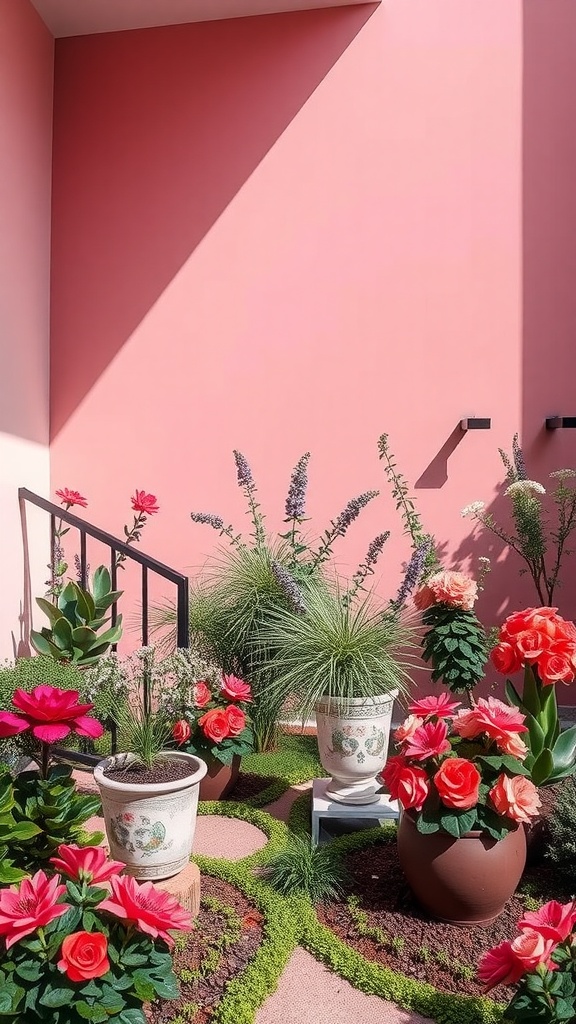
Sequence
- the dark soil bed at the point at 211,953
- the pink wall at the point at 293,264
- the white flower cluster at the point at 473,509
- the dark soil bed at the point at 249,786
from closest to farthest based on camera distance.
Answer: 1. the dark soil bed at the point at 211,953
2. the dark soil bed at the point at 249,786
3. the white flower cluster at the point at 473,509
4. the pink wall at the point at 293,264

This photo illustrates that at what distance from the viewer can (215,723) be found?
2910mm

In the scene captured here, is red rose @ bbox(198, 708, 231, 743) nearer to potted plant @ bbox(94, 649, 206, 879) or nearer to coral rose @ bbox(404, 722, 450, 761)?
potted plant @ bbox(94, 649, 206, 879)

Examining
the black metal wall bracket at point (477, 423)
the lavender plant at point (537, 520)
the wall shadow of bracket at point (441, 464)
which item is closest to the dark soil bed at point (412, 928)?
the lavender plant at point (537, 520)

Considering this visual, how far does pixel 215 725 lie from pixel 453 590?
100 cm

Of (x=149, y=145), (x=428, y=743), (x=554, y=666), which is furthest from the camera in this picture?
(x=149, y=145)

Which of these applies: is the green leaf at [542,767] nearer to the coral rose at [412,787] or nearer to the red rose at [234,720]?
the coral rose at [412,787]

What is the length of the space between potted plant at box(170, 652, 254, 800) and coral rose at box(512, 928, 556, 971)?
157cm

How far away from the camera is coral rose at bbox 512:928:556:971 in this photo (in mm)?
1383

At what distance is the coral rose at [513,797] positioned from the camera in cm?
203

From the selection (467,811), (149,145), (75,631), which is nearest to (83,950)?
(467,811)

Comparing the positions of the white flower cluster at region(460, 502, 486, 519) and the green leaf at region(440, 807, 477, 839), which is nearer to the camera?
the green leaf at region(440, 807, 477, 839)

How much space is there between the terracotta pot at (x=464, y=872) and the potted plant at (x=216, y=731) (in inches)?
38.1

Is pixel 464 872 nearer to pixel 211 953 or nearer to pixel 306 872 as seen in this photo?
pixel 306 872

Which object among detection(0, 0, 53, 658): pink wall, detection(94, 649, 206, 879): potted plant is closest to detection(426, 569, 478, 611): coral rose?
detection(94, 649, 206, 879): potted plant
